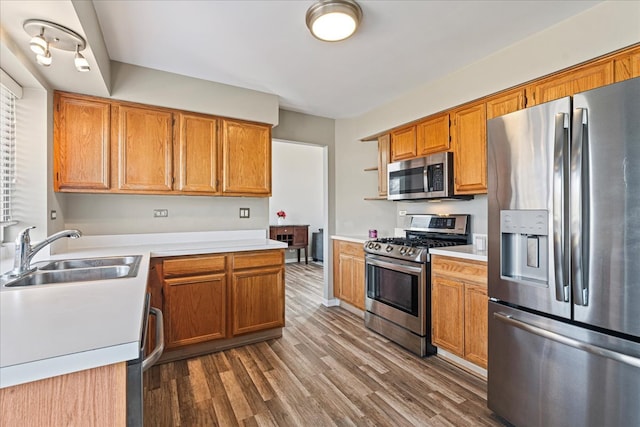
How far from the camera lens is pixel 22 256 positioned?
1.62 metres

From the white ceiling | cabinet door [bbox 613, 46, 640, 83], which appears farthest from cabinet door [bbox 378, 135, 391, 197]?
cabinet door [bbox 613, 46, 640, 83]

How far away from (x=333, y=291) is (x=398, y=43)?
2900mm

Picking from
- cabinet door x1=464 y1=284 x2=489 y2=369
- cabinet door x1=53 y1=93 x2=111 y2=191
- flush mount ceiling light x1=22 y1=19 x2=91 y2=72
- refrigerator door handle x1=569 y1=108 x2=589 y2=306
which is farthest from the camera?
cabinet door x1=53 y1=93 x2=111 y2=191

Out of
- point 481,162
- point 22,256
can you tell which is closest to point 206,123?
point 22,256

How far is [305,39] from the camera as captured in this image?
220 centimetres

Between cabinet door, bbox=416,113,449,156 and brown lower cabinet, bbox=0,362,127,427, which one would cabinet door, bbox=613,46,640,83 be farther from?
brown lower cabinet, bbox=0,362,127,427

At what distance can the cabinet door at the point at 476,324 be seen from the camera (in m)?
2.20

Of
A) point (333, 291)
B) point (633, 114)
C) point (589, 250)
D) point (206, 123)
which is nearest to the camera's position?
point (633, 114)

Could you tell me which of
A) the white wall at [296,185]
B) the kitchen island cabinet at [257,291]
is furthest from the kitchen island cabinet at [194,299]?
the white wall at [296,185]

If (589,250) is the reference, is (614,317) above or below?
below

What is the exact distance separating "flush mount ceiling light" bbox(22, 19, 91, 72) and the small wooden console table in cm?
474

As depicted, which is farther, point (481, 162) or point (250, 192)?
point (250, 192)

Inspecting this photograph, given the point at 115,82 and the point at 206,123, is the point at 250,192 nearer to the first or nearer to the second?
the point at 206,123

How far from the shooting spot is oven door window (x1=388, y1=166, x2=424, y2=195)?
9.92 ft
